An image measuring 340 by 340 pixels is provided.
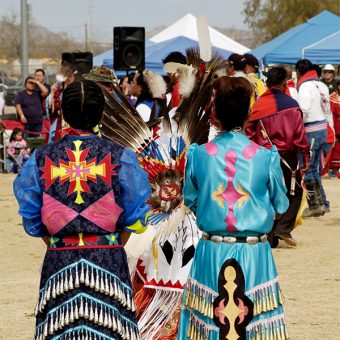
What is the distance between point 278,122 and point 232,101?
417cm

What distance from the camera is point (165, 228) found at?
5676 mm

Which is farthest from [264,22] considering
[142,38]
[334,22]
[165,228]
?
[165,228]

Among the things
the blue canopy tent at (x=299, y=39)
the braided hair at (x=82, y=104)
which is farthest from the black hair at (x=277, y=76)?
the blue canopy tent at (x=299, y=39)

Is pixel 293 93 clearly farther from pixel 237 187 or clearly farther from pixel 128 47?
pixel 237 187

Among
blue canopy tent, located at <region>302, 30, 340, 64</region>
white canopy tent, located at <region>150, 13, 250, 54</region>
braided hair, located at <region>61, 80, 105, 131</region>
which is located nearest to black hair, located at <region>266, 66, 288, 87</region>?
braided hair, located at <region>61, 80, 105, 131</region>

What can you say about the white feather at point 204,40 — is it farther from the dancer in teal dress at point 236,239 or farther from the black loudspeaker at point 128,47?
the black loudspeaker at point 128,47

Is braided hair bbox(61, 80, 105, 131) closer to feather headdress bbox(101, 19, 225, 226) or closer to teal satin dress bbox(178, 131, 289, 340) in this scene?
teal satin dress bbox(178, 131, 289, 340)

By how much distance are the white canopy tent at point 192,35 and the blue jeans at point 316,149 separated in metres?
12.1

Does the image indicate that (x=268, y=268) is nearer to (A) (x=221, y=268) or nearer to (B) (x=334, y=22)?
(A) (x=221, y=268)

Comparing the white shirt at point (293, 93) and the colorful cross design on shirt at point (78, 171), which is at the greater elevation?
the colorful cross design on shirt at point (78, 171)

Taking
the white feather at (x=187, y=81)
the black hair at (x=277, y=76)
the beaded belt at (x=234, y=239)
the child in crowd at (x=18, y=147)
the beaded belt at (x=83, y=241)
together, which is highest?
the white feather at (x=187, y=81)

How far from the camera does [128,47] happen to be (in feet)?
50.5

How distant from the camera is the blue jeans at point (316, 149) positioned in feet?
37.3

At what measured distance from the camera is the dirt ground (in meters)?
6.36
